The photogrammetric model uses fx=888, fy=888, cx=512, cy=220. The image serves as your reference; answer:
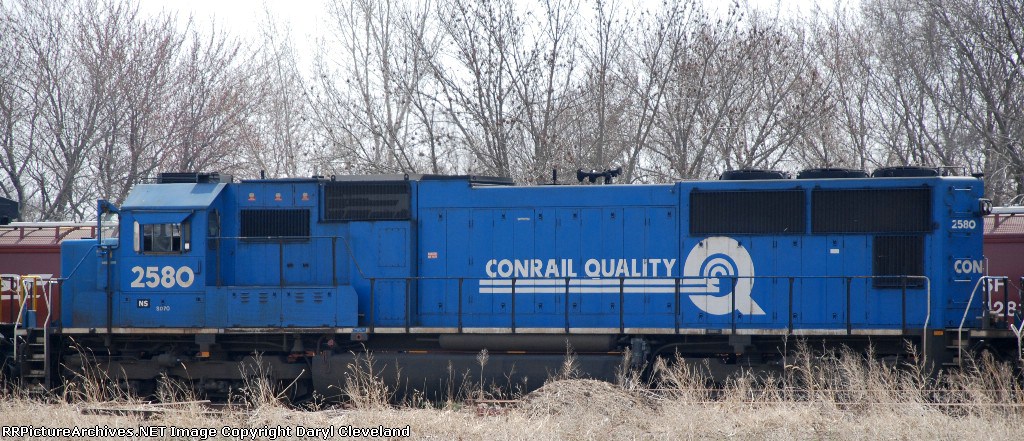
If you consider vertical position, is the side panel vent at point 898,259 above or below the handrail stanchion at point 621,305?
above

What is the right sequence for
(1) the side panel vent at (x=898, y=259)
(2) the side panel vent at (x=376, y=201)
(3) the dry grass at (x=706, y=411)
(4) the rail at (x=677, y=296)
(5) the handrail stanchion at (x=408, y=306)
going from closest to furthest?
(3) the dry grass at (x=706, y=411)
(4) the rail at (x=677, y=296)
(1) the side panel vent at (x=898, y=259)
(5) the handrail stanchion at (x=408, y=306)
(2) the side panel vent at (x=376, y=201)

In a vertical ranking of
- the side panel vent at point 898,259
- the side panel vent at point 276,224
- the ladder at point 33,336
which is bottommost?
the ladder at point 33,336

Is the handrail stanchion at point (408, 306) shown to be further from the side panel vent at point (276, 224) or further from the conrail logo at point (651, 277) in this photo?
the side panel vent at point (276, 224)

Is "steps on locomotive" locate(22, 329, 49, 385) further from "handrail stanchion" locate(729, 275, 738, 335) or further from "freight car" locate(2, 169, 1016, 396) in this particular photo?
"handrail stanchion" locate(729, 275, 738, 335)

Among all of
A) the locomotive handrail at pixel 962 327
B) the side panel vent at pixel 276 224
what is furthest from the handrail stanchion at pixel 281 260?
the locomotive handrail at pixel 962 327

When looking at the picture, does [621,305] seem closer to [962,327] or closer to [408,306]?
[408,306]

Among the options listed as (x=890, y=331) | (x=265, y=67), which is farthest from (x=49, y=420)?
(x=265, y=67)

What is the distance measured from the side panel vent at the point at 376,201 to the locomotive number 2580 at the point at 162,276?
2.24 meters

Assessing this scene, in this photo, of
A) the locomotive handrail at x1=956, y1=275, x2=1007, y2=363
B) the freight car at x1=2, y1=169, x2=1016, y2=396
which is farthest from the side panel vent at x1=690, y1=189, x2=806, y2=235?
the locomotive handrail at x1=956, y1=275, x2=1007, y2=363

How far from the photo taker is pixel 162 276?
12500mm

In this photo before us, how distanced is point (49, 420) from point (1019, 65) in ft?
Answer: 76.4

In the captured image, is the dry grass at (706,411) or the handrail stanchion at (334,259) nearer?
the dry grass at (706,411)

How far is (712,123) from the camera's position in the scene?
22.8 metres

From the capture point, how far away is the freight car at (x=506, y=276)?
11.8m
